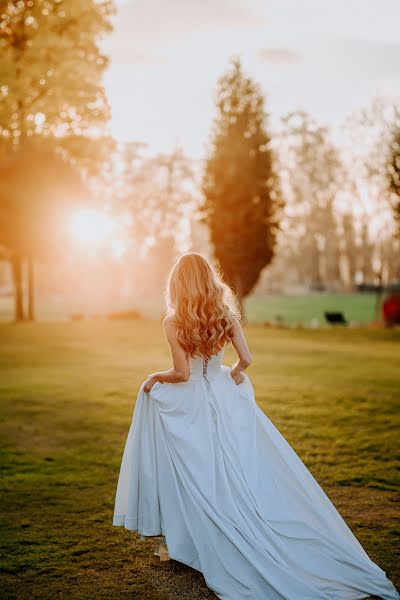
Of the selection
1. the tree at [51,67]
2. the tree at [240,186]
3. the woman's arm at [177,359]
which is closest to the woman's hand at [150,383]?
the woman's arm at [177,359]

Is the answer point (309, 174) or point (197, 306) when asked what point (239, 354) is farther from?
point (309, 174)

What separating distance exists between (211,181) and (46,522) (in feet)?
109

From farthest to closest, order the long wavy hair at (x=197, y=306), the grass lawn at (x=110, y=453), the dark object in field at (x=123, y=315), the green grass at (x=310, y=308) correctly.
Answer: the green grass at (x=310, y=308)
the dark object in field at (x=123, y=315)
the grass lawn at (x=110, y=453)
the long wavy hair at (x=197, y=306)

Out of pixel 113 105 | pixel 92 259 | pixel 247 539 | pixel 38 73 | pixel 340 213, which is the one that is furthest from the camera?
pixel 92 259

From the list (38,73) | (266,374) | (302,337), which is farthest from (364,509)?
(302,337)

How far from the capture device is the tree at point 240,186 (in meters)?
36.8

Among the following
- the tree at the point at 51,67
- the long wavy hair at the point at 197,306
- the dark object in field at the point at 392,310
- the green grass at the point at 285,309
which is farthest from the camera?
the green grass at the point at 285,309

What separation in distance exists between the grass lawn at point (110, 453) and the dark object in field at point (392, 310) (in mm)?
14089

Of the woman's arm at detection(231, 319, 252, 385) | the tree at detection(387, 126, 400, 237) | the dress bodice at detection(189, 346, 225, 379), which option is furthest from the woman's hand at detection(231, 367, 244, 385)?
the tree at detection(387, 126, 400, 237)

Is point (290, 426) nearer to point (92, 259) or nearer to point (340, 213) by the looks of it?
point (340, 213)

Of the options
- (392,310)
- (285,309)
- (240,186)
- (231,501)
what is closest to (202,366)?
(231,501)

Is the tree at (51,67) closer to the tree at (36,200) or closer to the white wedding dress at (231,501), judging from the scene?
the tree at (36,200)

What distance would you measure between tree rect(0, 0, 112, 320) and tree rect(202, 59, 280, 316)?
10415 mm

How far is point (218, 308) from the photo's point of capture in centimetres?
490
